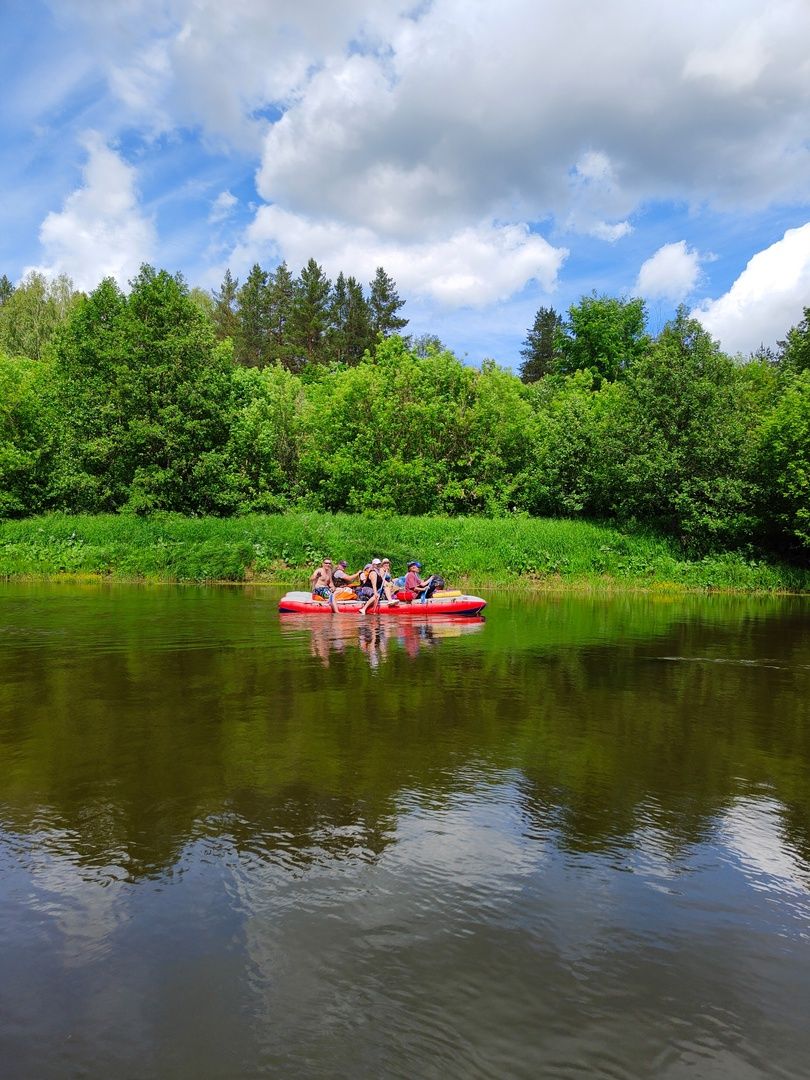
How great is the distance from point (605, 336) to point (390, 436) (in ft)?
83.4

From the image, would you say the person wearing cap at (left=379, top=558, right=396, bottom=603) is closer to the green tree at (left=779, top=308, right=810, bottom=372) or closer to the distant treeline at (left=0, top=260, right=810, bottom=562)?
the distant treeline at (left=0, top=260, right=810, bottom=562)

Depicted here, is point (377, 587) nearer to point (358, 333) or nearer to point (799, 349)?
point (799, 349)

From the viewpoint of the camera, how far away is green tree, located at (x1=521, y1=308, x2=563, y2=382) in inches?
3219

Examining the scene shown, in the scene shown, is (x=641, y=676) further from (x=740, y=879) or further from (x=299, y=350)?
(x=299, y=350)

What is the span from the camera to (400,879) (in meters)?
5.56

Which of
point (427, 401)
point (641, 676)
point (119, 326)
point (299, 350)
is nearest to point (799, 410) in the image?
point (427, 401)

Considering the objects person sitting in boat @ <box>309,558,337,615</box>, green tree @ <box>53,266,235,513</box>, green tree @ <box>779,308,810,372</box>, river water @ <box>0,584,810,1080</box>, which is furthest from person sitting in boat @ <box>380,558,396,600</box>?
green tree @ <box>779,308,810,372</box>

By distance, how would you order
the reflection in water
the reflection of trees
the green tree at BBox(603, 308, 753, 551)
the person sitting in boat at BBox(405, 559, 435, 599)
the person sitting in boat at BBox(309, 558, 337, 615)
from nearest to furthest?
the reflection of trees < the reflection in water < the person sitting in boat at BBox(309, 558, 337, 615) < the person sitting in boat at BBox(405, 559, 435, 599) < the green tree at BBox(603, 308, 753, 551)

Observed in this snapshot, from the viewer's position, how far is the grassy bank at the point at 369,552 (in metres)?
31.3

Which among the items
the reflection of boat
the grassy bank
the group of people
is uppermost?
the grassy bank

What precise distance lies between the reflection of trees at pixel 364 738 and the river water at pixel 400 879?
49 millimetres

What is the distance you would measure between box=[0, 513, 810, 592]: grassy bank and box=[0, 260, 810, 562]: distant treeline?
2282 mm

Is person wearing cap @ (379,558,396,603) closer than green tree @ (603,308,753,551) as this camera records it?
Yes

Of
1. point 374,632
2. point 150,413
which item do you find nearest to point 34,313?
point 150,413
